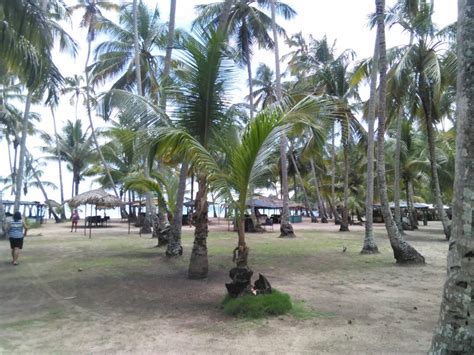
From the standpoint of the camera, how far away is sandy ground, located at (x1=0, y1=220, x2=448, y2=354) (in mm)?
4996

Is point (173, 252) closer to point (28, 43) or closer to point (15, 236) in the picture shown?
point (15, 236)

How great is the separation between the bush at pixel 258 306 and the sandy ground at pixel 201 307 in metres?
0.19

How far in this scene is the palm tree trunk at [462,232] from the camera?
3.31 metres

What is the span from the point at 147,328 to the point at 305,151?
23.6 meters

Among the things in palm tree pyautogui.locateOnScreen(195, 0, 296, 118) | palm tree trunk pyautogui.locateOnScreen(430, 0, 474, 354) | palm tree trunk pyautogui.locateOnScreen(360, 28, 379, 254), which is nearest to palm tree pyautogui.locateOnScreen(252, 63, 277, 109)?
palm tree pyautogui.locateOnScreen(195, 0, 296, 118)

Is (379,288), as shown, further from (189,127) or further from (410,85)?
(410,85)

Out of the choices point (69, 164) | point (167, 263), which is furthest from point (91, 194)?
point (69, 164)

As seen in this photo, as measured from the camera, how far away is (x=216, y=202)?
23.5 ft

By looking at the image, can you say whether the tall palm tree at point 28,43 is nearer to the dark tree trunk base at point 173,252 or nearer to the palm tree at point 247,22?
the dark tree trunk base at point 173,252

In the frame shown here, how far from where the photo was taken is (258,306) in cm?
621

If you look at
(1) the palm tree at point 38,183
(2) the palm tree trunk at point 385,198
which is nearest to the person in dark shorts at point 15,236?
(2) the palm tree trunk at point 385,198

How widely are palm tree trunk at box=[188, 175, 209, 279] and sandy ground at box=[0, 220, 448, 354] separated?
0.83 ft

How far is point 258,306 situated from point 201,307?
1.12 meters

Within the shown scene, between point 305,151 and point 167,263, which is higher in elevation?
point 305,151
